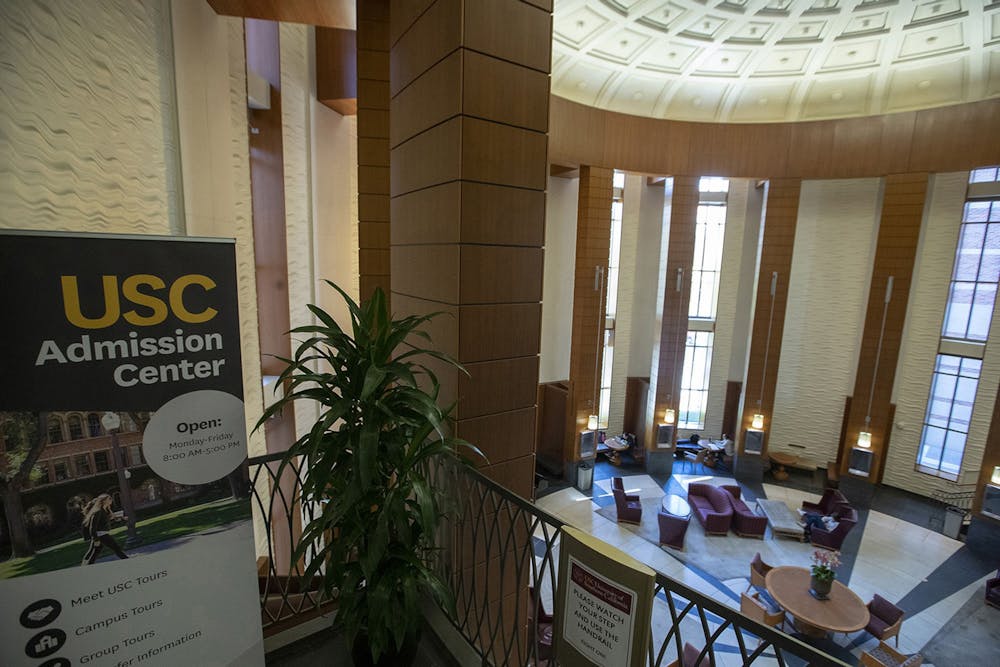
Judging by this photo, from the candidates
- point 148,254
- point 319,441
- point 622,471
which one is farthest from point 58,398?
point 622,471

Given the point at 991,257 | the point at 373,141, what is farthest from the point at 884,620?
the point at 373,141

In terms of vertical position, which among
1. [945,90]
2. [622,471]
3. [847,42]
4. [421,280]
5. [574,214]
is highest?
[847,42]

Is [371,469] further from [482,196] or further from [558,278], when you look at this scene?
[558,278]

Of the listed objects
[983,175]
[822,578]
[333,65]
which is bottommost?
[822,578]

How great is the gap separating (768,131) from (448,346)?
1038 centimetres

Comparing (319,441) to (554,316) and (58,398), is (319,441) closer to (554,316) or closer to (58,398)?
(58,398)

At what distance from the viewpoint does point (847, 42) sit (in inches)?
342

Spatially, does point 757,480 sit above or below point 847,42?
below

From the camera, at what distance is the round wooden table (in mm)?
5695

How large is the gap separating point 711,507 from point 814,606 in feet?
9.72

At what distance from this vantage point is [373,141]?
469cm

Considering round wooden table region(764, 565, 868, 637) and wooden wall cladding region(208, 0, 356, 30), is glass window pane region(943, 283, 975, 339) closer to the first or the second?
round wooden table region(764, 565, 868, 637)

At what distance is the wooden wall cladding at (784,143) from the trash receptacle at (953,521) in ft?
21.5

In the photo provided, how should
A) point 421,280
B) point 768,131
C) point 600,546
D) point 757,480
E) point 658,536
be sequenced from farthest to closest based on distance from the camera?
point 757,480, point 768,131, point 658,536, point 421,280, point 600,546
